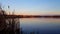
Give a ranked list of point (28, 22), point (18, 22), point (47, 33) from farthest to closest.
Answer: point (28, 22)
point (47, 33)
point (18, 22)

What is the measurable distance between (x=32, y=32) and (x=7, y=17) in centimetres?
60

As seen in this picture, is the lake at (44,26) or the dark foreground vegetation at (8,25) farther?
the lake at (44,26)

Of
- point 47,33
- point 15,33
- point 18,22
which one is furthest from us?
point 47,33

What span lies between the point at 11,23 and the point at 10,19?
10cm

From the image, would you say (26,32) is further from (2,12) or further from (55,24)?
(55,24)

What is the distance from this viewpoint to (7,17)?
16.1 feet

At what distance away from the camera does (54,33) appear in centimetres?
568

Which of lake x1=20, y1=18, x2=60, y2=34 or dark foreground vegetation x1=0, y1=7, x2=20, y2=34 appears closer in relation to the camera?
dark foreground vegetation x1=0, y1=7, x2=20, y2=34

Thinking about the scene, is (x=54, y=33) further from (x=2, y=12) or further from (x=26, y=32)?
(x=2, y=12)

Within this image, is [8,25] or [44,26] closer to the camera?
[8,25]

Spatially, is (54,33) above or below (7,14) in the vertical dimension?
below

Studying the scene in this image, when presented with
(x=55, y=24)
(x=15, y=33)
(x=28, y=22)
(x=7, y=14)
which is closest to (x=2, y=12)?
(x=7, y=14)

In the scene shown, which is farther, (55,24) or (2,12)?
(55,24)

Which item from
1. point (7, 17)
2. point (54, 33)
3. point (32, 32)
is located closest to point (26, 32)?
point (32, 32)
